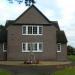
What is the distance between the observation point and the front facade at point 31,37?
194ft

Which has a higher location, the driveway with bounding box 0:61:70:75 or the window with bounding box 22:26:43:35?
the window with bounding box 22:26:43:35

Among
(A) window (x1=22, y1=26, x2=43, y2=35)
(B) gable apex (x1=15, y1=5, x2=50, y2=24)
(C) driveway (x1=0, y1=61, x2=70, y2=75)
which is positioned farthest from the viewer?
(A) window (x1=22, y1=26, x2=43, y2=35)

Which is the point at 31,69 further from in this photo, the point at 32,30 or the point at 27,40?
the point at 27,40

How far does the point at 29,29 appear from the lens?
59.5 meters

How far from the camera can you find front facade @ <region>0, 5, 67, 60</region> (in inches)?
2331

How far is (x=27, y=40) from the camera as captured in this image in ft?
196

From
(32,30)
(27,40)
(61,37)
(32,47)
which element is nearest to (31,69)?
(32,47)

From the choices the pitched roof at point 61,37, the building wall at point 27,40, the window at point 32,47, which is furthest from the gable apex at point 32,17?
the pitched roof at point 61,37

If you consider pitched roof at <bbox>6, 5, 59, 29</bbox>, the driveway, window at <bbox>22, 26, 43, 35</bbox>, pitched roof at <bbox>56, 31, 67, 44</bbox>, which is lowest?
the driveway

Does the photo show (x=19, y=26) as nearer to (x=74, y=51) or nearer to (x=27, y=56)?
(x=27, y=56)

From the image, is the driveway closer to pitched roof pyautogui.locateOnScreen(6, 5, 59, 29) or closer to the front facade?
the front facade

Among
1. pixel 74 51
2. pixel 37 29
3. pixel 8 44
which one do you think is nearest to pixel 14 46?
pixel 8 44

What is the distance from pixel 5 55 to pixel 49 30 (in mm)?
8780

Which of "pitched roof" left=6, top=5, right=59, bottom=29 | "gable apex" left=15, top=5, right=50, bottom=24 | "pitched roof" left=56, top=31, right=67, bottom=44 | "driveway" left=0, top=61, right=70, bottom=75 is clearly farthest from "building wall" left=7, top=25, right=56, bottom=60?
"driveway" left=0, top=61, right=70, bottom=75
